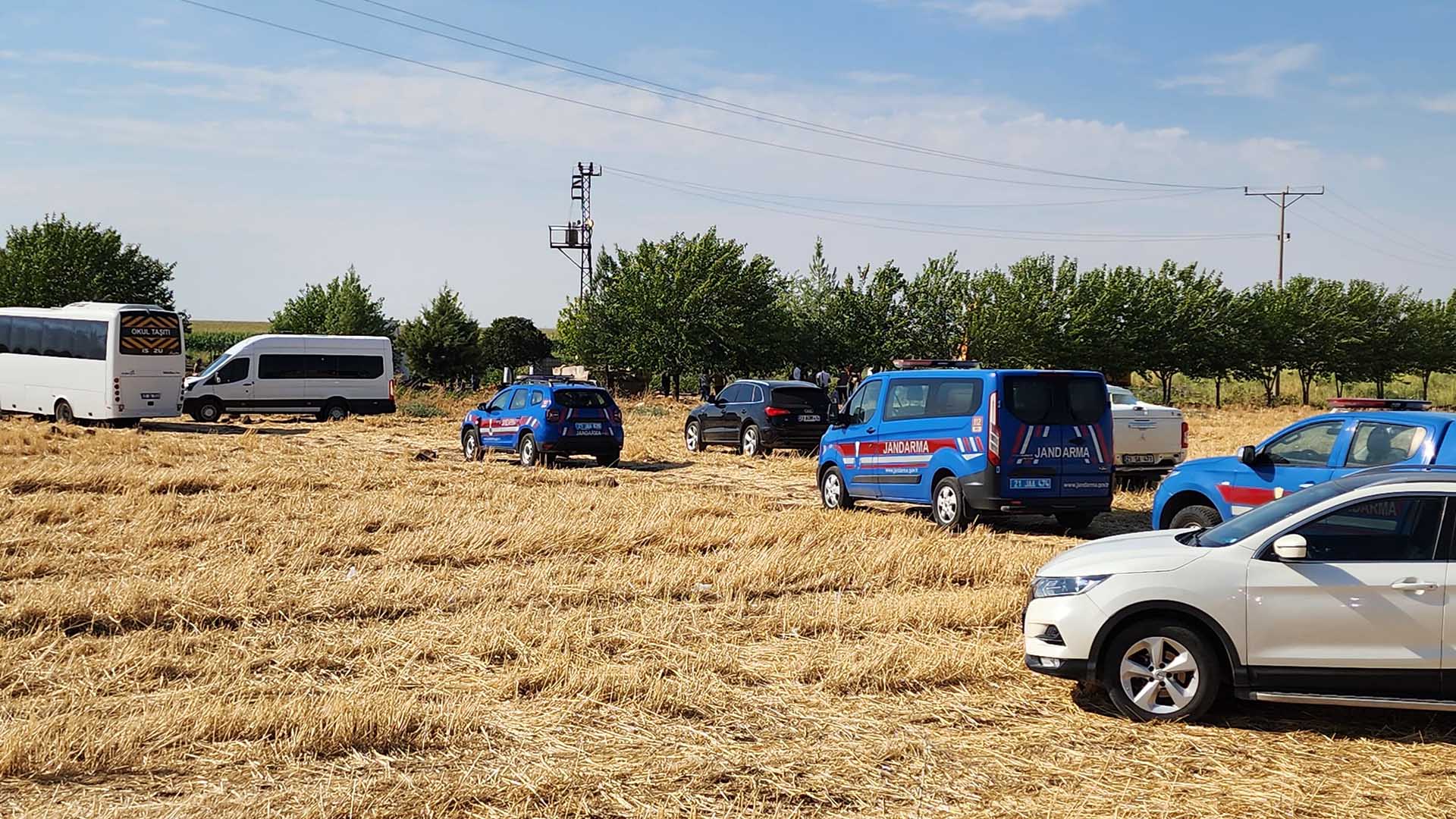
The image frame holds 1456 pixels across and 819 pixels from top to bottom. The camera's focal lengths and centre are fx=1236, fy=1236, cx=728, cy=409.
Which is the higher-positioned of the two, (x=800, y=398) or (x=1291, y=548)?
(x=800, y=398)

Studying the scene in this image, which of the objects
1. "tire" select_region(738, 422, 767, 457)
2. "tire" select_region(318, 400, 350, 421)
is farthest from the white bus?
"tire" select_region(738, 422, 767, 457)

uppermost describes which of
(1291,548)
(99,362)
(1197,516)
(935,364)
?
(935,364)

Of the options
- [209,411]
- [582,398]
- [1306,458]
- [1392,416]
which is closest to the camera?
[1392,416]

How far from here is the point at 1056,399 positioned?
13891mm

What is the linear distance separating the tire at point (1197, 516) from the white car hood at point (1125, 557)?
4.59 m

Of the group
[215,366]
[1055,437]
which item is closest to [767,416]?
[1055,437]

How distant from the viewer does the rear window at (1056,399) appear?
13742 millimetres

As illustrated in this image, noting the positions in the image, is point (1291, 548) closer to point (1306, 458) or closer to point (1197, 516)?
point (1306, 458)

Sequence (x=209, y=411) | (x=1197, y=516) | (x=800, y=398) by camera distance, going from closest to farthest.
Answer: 1. (x=1197, y=516)
2. (x=800, y=398)
3. (x=209, y=411)

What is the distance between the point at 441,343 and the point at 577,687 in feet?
189

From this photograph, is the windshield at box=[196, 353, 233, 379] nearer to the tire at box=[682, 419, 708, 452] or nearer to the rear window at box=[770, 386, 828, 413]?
the tire at box=[682, 419, 708, 452]

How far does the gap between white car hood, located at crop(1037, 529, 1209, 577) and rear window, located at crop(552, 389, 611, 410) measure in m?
15.5

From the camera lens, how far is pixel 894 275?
194 feet

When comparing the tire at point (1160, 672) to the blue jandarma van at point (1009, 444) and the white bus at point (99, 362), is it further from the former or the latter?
the white bus at point (99, 362)
